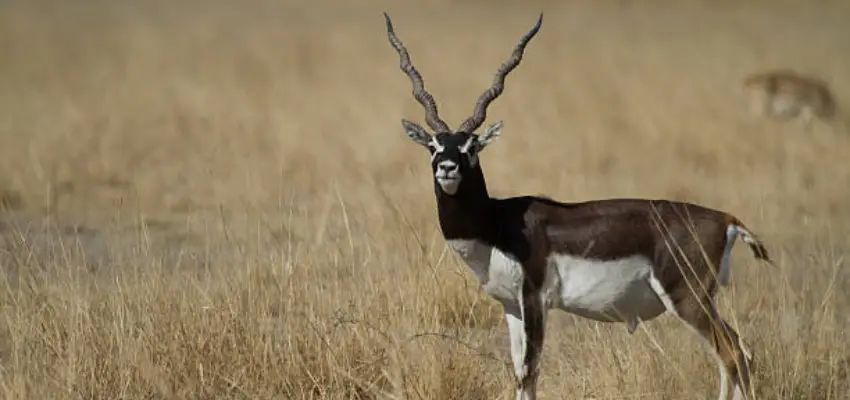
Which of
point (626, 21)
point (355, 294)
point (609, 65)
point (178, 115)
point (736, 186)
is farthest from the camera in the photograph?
point (626, 21)

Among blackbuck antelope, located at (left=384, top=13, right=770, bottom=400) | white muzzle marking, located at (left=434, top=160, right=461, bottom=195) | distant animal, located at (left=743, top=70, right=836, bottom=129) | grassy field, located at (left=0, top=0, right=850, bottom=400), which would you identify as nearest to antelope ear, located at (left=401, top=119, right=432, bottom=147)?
blackbuck antelope, located at (left=384, top=13, right=770, bottom=400)

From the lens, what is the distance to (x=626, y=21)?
29297 mm

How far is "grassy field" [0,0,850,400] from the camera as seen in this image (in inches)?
225

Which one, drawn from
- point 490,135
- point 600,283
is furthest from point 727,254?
point 490,135

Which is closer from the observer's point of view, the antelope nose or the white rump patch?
the antelope nose

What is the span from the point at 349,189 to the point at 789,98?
7697mm

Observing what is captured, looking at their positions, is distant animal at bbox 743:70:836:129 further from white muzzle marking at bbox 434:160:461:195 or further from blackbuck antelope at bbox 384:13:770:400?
white muzzle marking at bbox 434:160:461:195

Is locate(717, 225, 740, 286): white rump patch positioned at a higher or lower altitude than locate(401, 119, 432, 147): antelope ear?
lower

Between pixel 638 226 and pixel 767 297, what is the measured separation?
7.00ft

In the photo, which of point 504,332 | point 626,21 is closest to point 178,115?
point 504,332

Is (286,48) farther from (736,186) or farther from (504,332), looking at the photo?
(504,332)

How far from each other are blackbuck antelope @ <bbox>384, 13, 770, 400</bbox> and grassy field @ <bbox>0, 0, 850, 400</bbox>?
0.25 metres

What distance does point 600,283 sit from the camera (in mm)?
5430

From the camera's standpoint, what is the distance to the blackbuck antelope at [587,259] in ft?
17.6
